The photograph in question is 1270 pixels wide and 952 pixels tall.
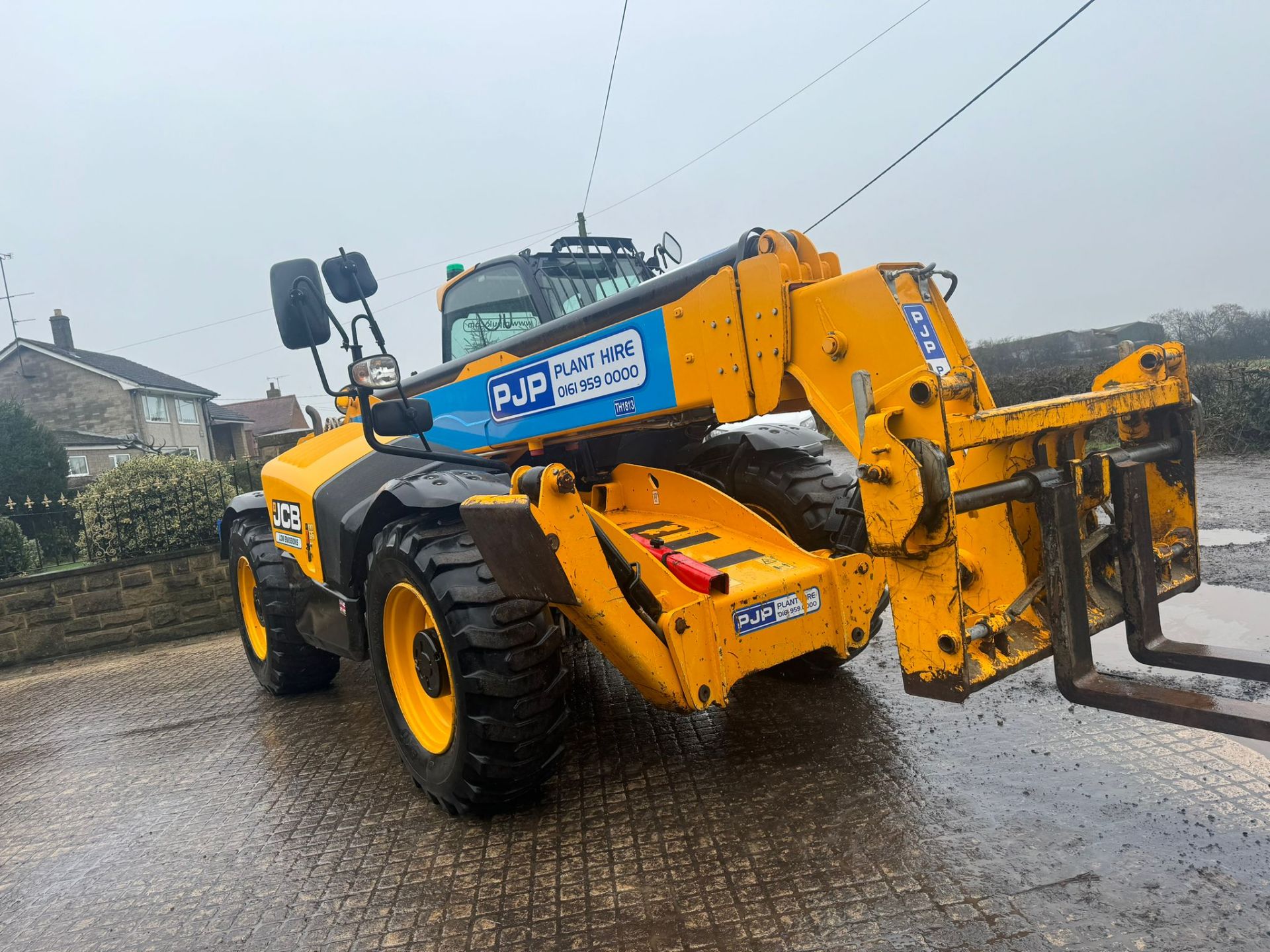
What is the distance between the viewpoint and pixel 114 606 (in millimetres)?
8164

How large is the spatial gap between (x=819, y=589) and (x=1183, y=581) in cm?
129

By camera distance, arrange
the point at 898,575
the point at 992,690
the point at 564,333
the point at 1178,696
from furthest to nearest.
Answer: the point at 992,690, the point at 564,333, the point at 898,575, the point at 1178,696

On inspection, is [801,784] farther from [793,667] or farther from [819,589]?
[793,667]

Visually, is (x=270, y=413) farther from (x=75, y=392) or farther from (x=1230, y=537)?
(x=1230, y=537)

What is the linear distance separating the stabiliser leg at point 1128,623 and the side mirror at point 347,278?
2.78 meters

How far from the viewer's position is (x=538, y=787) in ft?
11.1

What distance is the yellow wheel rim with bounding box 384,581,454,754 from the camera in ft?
11.1

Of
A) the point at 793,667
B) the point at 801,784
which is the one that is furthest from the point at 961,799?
the point at 793,667

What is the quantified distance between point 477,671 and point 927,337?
1.98 meters

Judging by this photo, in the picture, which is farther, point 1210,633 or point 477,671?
point 1210,633

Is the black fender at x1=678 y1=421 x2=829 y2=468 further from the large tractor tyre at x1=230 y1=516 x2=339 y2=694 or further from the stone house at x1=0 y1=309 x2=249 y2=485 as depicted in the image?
the stone house at x1=0 y1=309 x2=249 y2=485

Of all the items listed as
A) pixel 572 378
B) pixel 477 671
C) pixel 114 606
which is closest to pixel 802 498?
pixel 572 378

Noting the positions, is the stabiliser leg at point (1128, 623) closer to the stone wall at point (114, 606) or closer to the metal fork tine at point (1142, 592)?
the metal fork tine at point (1142, 592)

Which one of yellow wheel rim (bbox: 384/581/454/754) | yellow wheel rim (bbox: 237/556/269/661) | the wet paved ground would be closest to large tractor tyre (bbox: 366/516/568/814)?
yellow wheel rim (bbox: 384/581/454/754)
